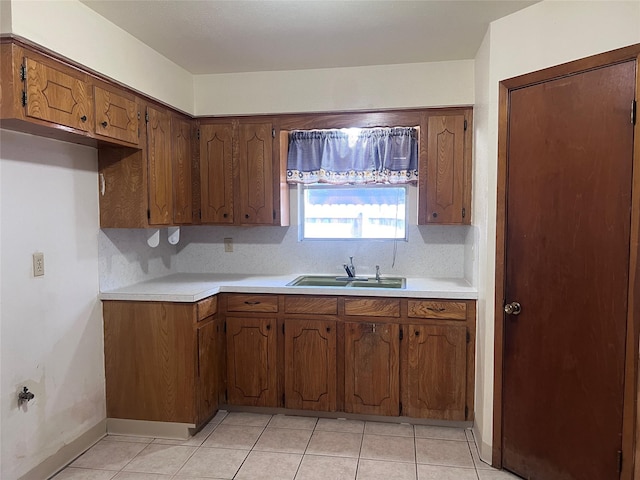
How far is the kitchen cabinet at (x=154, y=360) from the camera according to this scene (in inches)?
108

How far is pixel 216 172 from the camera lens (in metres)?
Answer: 3.35

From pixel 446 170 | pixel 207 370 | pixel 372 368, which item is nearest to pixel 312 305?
pixel 372 368

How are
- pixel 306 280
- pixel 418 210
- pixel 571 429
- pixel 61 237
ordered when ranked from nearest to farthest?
pixel 571 429 < pixel 61 237 < pixel 418 210 < pixel 306 280

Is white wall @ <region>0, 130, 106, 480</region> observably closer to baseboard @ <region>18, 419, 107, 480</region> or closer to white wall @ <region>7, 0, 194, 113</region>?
baseboard @ <region>18, 419, 107, 480</region>

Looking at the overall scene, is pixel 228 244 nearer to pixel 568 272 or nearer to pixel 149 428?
pixel 149 428

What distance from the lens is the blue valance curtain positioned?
3.25 metres

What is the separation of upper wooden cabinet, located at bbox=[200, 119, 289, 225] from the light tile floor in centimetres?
149

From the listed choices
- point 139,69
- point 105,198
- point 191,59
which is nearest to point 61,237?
point 105,198

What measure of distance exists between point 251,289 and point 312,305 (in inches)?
17.4

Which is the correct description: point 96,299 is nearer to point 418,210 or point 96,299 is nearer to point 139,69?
point 139,69

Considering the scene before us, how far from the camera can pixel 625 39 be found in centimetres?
185

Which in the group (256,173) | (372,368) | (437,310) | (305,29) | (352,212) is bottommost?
(372,368)

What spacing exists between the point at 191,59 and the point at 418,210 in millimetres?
A: 1881

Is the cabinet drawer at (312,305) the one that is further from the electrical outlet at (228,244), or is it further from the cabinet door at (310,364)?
the electrical outlet at (228,244)
